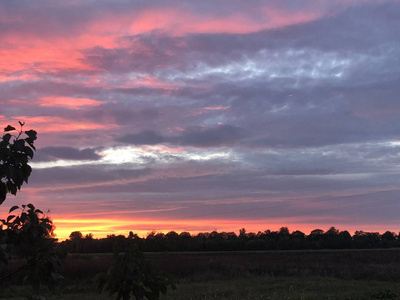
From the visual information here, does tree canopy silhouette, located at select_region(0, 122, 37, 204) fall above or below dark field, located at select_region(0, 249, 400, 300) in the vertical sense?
above

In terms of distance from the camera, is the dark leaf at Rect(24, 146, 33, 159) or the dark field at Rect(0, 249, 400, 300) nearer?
the dark leaf at Rect(24, 146, 33, 159)

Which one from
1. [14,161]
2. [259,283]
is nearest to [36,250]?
[14,161]

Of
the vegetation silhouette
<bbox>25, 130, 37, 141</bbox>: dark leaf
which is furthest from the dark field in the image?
<bbox>25, 130, 37, 141</bbox>: dark leaf

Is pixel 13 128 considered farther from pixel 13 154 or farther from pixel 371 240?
pixel 371 240

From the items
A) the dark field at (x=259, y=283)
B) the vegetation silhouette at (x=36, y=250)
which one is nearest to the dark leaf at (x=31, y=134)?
the vegetation silhouette at (x=36, y=250)

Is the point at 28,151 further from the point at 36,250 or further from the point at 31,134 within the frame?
the point at 36,250

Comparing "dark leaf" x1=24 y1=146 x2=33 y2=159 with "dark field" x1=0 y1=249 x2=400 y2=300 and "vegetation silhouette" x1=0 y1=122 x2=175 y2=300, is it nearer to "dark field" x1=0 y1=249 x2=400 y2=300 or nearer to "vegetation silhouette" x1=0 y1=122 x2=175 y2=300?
"vegetation silhouette" x1=0 y1=122 x2=175 y2=300

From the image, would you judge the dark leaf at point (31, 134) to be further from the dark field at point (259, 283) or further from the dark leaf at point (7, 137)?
the dark field at point (259, 283)

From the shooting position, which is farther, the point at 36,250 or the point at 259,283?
Result: the point at 259,283

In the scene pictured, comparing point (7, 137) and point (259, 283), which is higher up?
point (7, 137)

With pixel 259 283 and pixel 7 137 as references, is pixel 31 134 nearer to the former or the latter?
pixel 7 137

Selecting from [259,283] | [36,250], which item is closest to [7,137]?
[36,250]

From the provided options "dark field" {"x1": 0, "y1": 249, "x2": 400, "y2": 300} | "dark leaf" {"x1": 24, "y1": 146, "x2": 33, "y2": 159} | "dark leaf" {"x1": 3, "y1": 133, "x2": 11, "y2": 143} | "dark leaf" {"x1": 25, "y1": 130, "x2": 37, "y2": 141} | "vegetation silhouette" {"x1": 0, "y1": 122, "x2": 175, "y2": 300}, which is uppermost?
"dark leaf" {"x1": 25, "y1": 130, "x2": 37, "y2": 141}

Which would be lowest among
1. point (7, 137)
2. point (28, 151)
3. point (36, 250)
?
point (36, 250)
